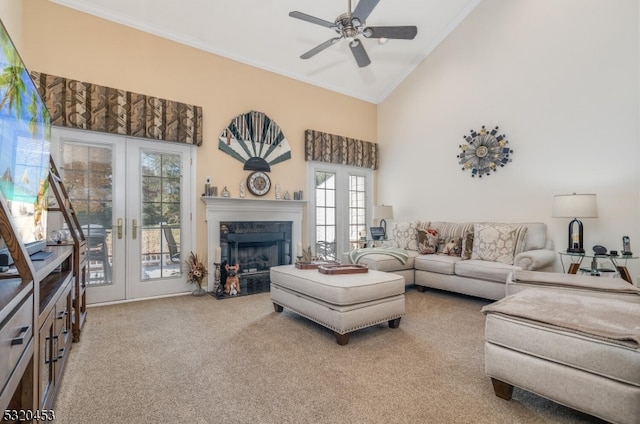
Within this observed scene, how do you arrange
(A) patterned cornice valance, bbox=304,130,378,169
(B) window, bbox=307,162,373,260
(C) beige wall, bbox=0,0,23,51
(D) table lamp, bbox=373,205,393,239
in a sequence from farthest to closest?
(D) table lamp, bbox=373,205,393,239 → (B) window, bbox=307,162,373,260 → (A) patterned cornice valance, bbox=304,130,378,169 → (C) beige wall, bbox=0,0,23,51

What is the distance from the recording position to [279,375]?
207 centimetres

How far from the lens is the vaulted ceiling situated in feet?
12.8

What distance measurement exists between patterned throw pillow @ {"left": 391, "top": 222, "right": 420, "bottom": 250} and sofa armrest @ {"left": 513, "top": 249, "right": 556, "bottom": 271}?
4.76 ft

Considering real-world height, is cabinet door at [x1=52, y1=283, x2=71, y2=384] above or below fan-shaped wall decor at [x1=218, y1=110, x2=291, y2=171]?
below

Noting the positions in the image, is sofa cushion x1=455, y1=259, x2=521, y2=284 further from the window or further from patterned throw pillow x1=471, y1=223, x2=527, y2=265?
the window

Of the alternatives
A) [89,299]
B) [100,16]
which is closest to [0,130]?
[89,299]

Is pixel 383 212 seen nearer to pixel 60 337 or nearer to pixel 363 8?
pixel 363 8

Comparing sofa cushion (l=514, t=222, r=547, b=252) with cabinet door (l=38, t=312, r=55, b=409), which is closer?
cabinet door (l=38, t=312, r=55, b=409)

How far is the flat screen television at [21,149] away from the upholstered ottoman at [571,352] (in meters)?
2.31

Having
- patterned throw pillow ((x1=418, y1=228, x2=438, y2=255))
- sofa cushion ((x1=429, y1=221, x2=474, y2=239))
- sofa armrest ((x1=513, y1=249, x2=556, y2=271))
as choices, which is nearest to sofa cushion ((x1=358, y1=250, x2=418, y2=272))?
patterned throw pillow ((x1=418, y1=228, x2=438, y2=255))

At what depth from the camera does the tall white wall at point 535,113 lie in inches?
140

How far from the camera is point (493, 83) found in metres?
4.66

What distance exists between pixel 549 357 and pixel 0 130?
2.68 metres

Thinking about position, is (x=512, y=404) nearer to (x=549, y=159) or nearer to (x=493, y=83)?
(x=549, y=159)
